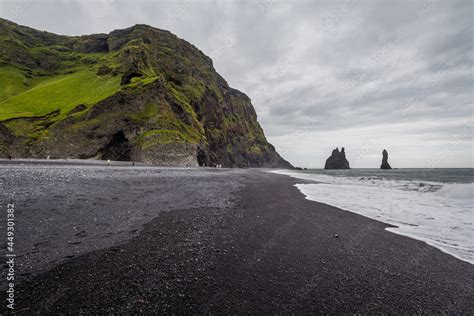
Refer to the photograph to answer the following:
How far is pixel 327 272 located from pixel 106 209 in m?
7.82

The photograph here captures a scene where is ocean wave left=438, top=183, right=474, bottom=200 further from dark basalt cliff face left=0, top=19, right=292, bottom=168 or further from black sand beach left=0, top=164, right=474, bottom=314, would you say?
dark basalt cliff face left=0, top=19, right=292, bottom=168

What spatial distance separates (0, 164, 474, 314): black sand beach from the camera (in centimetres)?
336

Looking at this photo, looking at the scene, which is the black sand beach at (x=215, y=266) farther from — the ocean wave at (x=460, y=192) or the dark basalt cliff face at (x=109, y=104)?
the dark basalt cliff face at (x=109, y=104)

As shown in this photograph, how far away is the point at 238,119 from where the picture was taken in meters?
167

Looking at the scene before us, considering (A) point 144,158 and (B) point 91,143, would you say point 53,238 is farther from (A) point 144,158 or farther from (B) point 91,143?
(B) point 91,143

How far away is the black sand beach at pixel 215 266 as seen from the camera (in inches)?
132

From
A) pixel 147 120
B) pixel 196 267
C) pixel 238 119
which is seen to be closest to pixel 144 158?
pixel 147 120

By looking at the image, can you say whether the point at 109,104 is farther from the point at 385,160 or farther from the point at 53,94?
the point at 385,160
